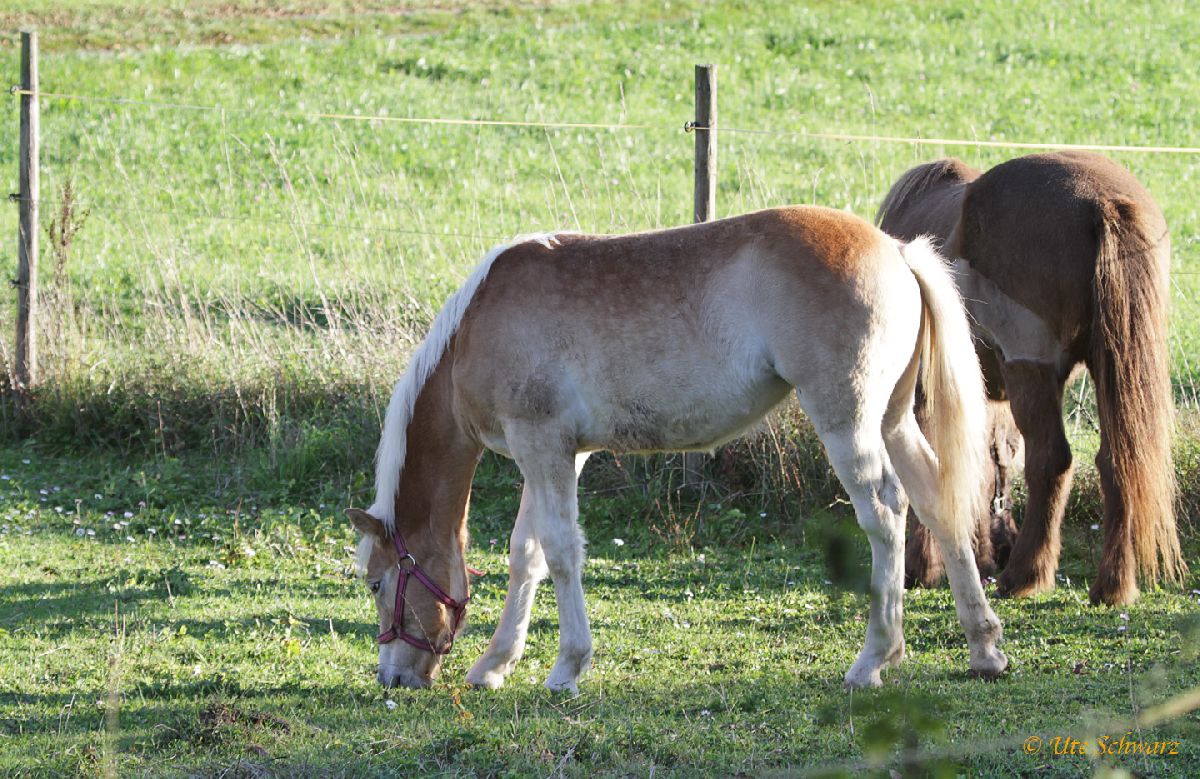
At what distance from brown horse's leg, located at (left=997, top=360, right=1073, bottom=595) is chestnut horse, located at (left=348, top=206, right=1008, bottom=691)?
3.39 ft

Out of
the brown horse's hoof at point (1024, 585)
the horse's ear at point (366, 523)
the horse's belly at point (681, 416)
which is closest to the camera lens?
the horse's belly at point (681, 416)

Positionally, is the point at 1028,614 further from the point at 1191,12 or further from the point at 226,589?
the point at 1191,12

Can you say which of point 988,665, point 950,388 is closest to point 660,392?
point 950,388

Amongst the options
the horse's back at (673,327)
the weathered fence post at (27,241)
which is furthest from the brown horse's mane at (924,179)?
the weathered fence post at (27,241)

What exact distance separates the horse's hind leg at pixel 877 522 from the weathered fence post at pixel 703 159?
2633 mm

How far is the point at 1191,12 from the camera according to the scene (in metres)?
22.6

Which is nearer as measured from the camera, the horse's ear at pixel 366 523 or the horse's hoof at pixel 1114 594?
the horse's ear at pixel 366 523

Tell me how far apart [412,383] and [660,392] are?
996mm

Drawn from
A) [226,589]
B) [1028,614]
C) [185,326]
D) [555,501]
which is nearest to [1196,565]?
[1028,614]

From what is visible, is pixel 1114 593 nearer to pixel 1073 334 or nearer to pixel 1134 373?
pixel 1134 373

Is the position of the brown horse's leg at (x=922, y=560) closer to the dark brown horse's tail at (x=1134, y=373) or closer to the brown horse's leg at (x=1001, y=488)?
the brown horse's leg at (x=1001, y=488)

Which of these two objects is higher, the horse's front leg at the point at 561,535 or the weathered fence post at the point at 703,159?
the weathered fence post at the point at 703,159

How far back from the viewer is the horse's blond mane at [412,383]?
4613 millimetres

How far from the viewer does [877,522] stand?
4.25 metres
